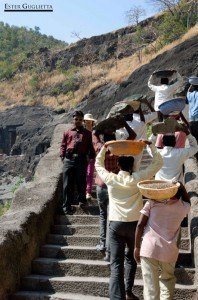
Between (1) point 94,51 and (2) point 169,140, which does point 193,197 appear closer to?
(2) point 169,140

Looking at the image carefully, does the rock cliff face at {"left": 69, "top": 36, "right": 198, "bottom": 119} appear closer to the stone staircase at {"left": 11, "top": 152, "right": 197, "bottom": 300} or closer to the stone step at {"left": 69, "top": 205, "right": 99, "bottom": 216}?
A: the stone step at {"left": 69, "top": 205, "right": 99, "bottom": 216}

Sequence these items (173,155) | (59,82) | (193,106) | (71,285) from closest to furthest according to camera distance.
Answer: (71,285) < (173,155) < (193,106) < (59,82)

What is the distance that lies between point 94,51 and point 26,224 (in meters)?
63.5

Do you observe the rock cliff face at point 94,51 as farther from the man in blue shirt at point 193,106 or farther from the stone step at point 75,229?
the stone step at point 75,229

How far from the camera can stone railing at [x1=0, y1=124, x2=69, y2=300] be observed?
5.27m

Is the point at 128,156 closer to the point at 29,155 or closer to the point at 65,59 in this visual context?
the point at 29,155

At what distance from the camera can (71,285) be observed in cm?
552

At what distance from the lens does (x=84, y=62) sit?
223ft

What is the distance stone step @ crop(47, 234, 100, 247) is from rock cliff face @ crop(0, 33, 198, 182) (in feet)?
43.5

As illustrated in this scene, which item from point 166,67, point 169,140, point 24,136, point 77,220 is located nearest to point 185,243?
point 169,140

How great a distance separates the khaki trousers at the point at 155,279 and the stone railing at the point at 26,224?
5.48ft

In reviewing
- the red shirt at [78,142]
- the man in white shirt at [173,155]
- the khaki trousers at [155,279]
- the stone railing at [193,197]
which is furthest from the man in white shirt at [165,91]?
the khaki trousers at [155,279]

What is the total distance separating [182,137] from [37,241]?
2.19 metres

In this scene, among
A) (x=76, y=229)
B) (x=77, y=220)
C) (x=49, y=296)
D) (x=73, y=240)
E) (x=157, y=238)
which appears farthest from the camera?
(x=77, y=220)
